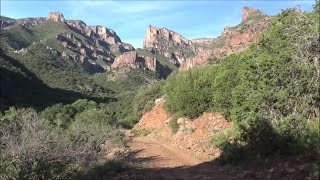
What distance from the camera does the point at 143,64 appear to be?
15788 centimetres

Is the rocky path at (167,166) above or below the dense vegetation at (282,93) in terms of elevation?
below

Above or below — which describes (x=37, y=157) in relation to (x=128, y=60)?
below

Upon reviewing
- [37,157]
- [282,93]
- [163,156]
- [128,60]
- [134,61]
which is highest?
[128,60]

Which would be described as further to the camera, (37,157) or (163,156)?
(163,156)

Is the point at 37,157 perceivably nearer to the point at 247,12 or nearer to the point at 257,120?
the point at 257,120

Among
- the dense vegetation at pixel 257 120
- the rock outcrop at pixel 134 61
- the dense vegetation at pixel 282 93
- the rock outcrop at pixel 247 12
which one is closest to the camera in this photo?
the dense vegetation at pixel 257 120

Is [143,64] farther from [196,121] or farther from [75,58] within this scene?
[196,121]

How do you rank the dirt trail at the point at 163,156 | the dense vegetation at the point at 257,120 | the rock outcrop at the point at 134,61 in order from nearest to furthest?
1. the dense vegetation at the point at 257,120
2. the dirt trail at the point at 163,156
3. the rock outcrop at the point at 134,61

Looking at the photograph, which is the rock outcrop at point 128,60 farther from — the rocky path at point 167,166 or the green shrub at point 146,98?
the rocky path at point 167,166

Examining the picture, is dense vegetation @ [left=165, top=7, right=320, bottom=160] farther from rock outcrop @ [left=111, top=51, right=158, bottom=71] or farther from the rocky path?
rock outcrop @ [left=111, top=51, right=158, bottom=71]

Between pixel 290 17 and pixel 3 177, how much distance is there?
416 inches

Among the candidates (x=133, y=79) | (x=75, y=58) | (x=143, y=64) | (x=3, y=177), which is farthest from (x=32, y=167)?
(x=75, y=58)

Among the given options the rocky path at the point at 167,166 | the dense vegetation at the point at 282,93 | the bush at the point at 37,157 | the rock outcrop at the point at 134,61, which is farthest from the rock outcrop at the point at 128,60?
the bush at the point at 37,157

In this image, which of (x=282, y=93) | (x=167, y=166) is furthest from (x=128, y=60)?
(x=282, y=93)
